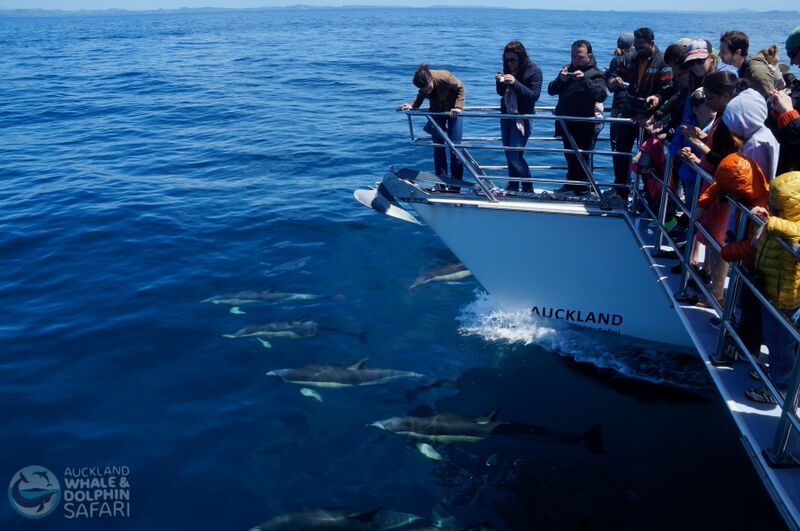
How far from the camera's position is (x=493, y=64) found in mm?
34781

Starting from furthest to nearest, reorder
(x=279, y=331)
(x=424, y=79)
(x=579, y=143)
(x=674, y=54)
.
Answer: (x=279, y=331) < (x=424, y=79) < (x=579, y=143) < (x=674, y=54)

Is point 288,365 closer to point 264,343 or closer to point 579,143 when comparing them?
point 264,343

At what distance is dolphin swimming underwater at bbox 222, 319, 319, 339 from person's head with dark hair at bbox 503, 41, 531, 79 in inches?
176

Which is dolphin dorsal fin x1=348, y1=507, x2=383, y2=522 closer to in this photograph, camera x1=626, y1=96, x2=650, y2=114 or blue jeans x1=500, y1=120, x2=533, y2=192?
blue jeans x1=500, y1=120, x2=533, y2=192

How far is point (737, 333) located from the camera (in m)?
5.11

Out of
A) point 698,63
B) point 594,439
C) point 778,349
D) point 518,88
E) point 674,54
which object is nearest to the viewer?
point 778,349

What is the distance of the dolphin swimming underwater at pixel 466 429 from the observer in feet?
24.3

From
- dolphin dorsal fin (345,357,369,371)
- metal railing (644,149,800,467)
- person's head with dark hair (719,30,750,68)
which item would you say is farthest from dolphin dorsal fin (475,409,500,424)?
person's head with dark hair (719,30,750,68)

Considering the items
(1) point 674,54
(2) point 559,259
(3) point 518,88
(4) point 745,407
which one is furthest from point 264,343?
(4) point 745,407

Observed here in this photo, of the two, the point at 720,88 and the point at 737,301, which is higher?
the point at 720,88

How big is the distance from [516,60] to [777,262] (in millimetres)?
4734

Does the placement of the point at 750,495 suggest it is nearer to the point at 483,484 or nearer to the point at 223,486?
the point at 483,484

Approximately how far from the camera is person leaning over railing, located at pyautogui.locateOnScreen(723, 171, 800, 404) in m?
4.53

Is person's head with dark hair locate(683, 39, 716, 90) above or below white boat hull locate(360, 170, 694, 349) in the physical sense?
above
